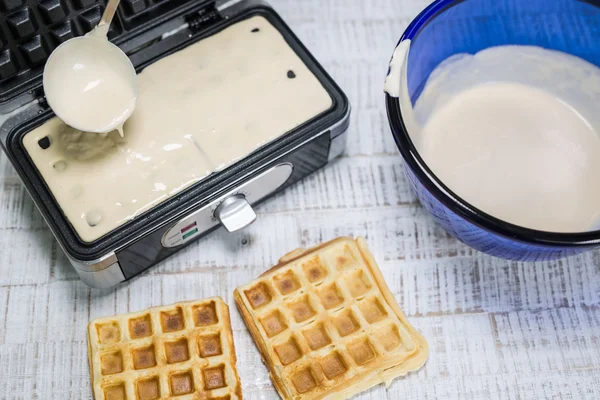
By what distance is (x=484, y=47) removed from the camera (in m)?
1.39

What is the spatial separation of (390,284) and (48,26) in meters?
0.80

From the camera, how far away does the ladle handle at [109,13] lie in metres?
1.21

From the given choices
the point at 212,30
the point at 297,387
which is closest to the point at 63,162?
the point at 212,30

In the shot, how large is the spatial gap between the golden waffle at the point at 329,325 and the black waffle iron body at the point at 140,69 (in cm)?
16

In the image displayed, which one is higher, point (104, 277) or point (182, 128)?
point (182, 128)

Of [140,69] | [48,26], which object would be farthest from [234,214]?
[48,26]

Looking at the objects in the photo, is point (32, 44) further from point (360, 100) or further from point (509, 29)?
point (509, 29)

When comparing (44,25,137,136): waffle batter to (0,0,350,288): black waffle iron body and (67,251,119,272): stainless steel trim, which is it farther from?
(67,251,119,272): stainless steel trim

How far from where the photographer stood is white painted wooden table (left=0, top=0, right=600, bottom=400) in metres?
1.31

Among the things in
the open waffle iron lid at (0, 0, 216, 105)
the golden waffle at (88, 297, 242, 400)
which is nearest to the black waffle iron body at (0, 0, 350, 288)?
the open waffle iron lid at (0, 0, 216, 105)

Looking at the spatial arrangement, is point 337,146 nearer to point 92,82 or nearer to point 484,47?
point 484,47

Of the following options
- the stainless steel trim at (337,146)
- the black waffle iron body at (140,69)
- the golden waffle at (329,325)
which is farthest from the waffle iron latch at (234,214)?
the stainless steel trim at (337,146)

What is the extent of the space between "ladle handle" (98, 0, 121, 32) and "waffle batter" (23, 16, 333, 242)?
0.15 meters

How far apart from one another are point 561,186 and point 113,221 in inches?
32.4
